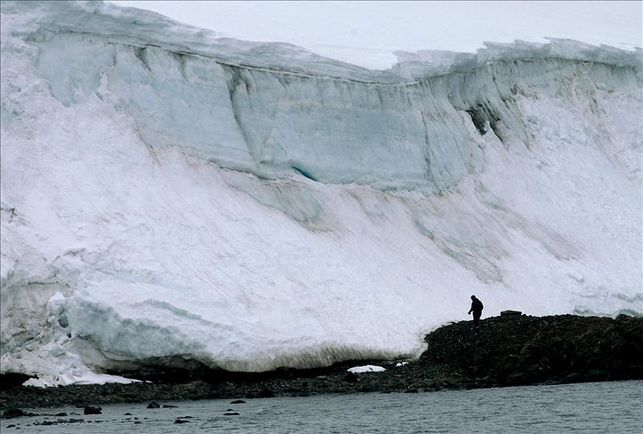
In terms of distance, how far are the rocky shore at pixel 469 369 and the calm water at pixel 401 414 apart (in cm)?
79

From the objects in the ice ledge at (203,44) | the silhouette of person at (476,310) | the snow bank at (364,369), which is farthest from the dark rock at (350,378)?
the ice ledge at (203,44)

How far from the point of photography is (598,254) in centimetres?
4169

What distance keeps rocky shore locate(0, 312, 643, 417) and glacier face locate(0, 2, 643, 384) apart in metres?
0.37

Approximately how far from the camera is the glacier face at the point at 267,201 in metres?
30.9

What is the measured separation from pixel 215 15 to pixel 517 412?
51.6 ft

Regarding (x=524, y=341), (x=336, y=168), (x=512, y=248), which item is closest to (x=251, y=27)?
(x=336, y=168)

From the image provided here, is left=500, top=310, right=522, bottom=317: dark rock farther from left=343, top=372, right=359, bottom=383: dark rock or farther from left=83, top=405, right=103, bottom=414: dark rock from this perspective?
left=83, top=405, right=103, bottom=414: dark rock

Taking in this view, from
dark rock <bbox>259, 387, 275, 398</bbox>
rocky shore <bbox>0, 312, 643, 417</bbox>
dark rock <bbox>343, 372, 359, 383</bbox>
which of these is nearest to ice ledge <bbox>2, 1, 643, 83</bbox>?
rocky shore <bbox>0, 312, 643, 417</bbox>

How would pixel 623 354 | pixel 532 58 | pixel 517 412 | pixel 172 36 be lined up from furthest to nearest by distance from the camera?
pixel 532 58 < pixel 172 36 < pixel 623 354 < pixel 517 412

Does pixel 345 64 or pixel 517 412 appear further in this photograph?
pixel 345 64

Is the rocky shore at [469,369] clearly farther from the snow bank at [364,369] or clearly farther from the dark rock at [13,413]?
the dark rock at [13,413]

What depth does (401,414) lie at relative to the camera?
28.3 m

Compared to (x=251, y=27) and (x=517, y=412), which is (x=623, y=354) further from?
(x=251, y=27)

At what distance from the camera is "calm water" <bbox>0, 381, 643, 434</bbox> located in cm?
2653
